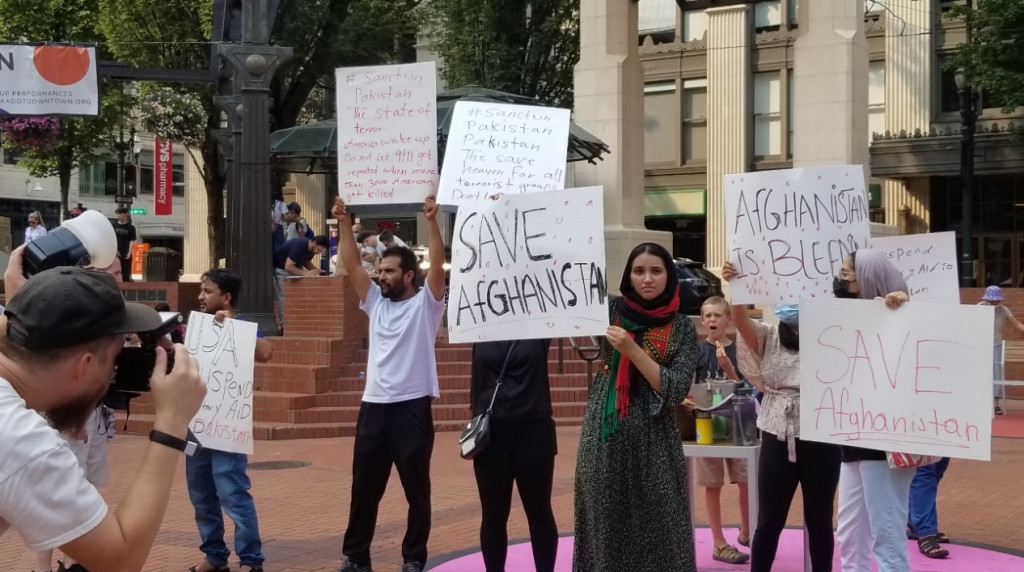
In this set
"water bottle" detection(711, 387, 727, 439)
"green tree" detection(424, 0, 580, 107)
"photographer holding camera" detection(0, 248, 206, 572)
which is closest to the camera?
"photographer holding camera" detection(0, 248, 206, 572)

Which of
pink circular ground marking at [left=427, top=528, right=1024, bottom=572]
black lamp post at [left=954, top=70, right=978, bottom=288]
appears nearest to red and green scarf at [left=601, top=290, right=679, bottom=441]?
pink circular ground marking at [left=427, top=528, right=1024, bottom=572]

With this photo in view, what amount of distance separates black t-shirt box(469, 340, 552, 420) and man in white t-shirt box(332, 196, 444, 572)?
413 millimetres

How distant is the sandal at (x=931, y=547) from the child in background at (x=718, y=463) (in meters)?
1.06

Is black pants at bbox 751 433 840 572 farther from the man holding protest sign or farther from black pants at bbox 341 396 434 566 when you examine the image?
the man holding protest sign

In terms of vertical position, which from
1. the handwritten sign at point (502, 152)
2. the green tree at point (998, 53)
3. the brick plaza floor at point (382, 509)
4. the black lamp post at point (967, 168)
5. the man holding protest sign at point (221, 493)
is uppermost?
the green tree at point (998, 53)

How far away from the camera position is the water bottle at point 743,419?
6609 mm

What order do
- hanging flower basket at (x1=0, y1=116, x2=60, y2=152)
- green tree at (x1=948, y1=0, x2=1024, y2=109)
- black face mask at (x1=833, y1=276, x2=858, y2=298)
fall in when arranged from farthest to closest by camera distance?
green tree at (x1=948, y1=0, x2=1024, y2=109) → hanging flower basket at (x1=0, y1=116, x2=60, y2=152) → black face mask at (x1=833, y1=276, x2=858, y2=298)

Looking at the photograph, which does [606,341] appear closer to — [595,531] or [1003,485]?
[595,531]

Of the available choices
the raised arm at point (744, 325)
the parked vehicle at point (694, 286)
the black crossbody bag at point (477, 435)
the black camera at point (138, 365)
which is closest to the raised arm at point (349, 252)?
the black crossbody bag at point (477, 435)

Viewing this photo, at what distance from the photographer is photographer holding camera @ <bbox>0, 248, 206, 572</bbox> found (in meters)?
2.31

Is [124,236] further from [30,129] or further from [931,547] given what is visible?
[931,547]

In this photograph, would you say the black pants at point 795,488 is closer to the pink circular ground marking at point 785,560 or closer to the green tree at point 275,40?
the pink circular ground marking at point 785,560

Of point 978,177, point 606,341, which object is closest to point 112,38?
point 978,177

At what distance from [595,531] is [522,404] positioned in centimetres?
106
